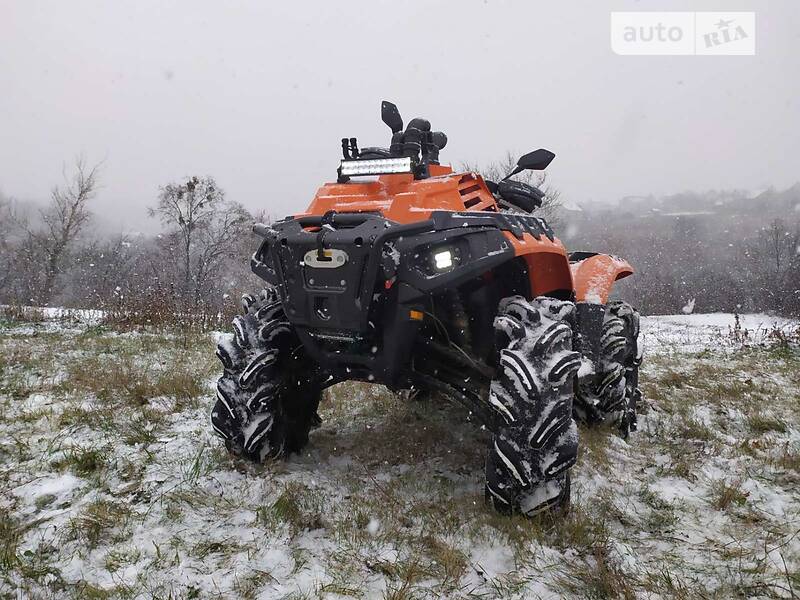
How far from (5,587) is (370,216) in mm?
2103

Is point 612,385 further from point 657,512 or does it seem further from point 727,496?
point 657,512

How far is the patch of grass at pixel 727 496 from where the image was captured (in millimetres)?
2840

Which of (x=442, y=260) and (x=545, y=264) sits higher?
(x=442, y=260)

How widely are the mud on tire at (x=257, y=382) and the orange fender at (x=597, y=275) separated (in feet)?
6.82

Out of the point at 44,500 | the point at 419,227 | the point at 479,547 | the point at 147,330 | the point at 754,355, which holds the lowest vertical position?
the point at 754,355

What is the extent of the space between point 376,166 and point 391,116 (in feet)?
2.92

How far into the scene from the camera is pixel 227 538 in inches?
97.1

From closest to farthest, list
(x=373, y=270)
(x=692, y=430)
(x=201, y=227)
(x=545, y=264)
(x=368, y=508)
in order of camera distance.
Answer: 1. (x=373, y=270)
2. (x=368, y=508)
3. (x=545, y=264)
4. (x=692, y=430)
5. (x=201, y=227)

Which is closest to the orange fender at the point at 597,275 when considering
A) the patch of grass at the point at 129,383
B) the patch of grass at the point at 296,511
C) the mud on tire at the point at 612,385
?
the mud on tire at the point at 612,385

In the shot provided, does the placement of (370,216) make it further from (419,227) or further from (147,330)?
(147,330)

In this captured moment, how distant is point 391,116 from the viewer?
3.84 meters

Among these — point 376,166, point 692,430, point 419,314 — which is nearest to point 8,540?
point 419,314

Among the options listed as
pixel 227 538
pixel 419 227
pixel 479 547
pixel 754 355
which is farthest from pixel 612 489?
pixel 754 355

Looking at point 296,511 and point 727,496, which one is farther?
point 727,496
